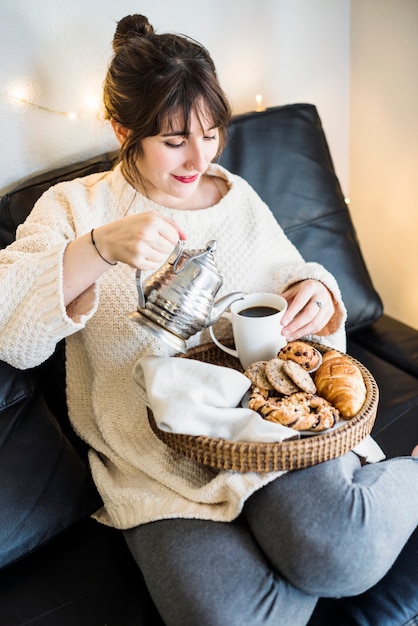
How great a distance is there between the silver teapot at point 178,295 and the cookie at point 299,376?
0.16m

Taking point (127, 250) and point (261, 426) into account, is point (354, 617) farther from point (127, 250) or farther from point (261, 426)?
point (127, 250)

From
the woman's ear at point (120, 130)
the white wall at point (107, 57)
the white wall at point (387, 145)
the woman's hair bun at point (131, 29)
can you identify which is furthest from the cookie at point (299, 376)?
the white wall at point (387, 145)

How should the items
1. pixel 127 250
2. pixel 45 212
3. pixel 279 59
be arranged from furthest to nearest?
pixel 279 59 < pixel 45 212 < pixel 127 250

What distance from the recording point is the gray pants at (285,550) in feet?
2.70

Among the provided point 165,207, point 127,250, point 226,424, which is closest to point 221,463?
point 226,424

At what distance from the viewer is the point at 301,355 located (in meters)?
1.02

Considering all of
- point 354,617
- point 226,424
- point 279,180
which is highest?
point 279,180

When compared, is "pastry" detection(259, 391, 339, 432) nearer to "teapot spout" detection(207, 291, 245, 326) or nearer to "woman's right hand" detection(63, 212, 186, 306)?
"teapot spout" detection(207, 291, 245, 326)

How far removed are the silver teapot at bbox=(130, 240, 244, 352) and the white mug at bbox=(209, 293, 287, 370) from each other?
104 millimetres

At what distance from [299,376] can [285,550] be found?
270mm

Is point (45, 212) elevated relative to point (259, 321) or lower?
elevated

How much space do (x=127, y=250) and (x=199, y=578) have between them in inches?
20.0

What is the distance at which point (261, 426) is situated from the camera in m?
0.90

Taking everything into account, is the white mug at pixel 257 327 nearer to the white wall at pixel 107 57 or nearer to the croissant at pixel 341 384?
the croissant at pixel 341 384
